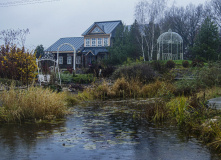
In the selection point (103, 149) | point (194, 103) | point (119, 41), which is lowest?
point (103, 149)

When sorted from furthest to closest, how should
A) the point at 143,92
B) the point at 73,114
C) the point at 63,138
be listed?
the point at 143,92 → the point at 73,114 → the point at 63,138

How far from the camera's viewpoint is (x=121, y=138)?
20.1 ft

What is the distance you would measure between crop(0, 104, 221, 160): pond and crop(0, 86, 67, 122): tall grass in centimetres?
49

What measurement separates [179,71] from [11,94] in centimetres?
1563

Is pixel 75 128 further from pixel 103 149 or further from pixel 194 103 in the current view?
pixel 194 103

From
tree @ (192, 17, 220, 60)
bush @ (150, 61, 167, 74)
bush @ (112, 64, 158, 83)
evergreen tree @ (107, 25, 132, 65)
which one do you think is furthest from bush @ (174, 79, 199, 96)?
evergreen tree @ (107, 25, 132, 65)

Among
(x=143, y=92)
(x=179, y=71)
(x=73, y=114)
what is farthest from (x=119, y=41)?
(x=73, y=114)

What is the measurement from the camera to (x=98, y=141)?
231 inches

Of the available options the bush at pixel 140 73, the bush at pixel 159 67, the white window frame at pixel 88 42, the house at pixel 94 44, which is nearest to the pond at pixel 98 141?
the bush at pixel 140 73

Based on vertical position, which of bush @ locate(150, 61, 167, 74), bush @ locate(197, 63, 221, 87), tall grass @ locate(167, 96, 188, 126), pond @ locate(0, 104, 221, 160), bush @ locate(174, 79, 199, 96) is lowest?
pond @ locate(0, 104, 221, 160)

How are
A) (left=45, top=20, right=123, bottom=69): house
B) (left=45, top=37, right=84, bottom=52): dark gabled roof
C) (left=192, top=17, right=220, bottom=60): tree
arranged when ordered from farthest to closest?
1. (left=45, top=37, right=84, bottom=52): dark gabled roof
2. (left=45, top=20, right=123, bottom=69): house
3. (left=192, top=17, right=220, bottom=60): tree

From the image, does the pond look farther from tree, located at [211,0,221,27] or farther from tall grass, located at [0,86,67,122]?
tree, located at [211,0,221,27]

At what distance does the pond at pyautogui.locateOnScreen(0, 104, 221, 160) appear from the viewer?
16.3 feet

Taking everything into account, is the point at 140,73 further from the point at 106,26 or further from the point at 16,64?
the point at 106,26
